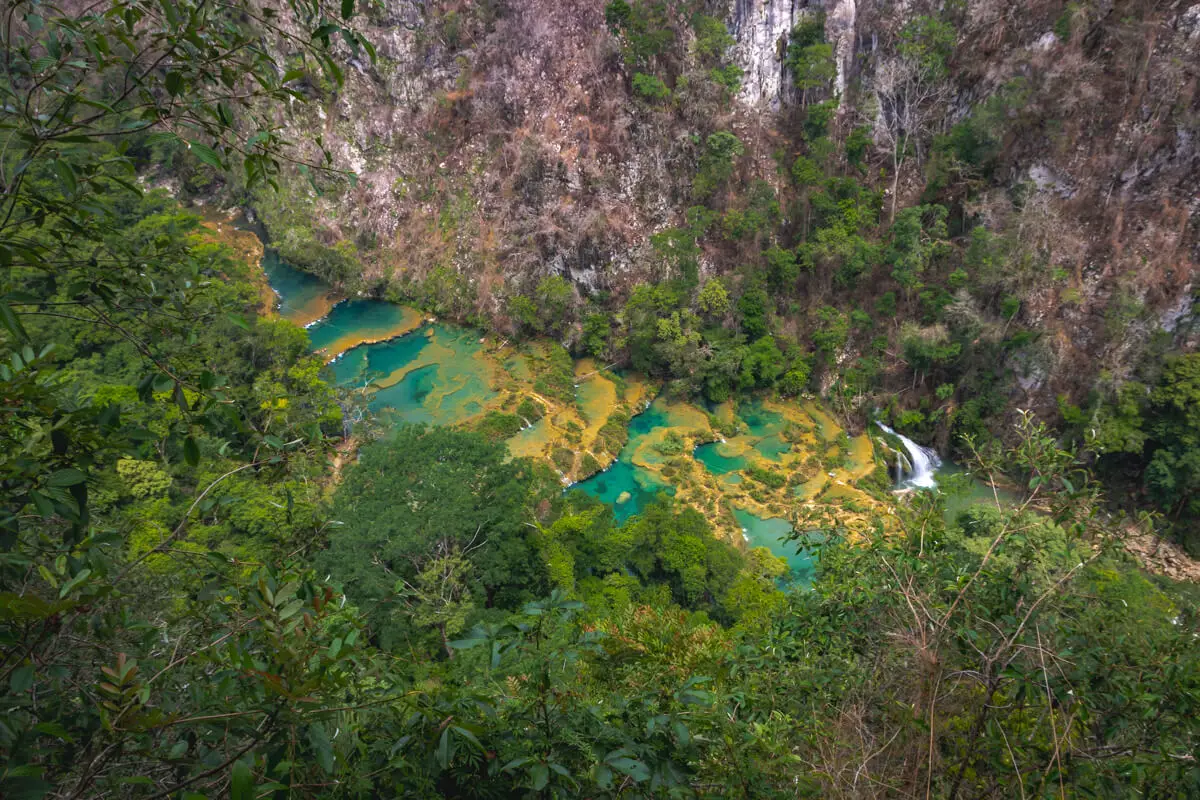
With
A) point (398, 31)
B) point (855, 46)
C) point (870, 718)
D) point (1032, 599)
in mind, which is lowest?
point (870, 718)

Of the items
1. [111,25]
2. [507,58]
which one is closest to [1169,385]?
[111,25]

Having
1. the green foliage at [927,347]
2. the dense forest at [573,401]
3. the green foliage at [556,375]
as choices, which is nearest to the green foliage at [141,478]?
the dense forest at [573,401]

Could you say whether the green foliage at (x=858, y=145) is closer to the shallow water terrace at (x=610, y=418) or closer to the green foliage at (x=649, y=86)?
the green foliage at (x=649, y=86)

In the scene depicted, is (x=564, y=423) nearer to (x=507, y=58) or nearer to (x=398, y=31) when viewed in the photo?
(x=507, y=58)

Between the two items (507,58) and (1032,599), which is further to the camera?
(507,58)

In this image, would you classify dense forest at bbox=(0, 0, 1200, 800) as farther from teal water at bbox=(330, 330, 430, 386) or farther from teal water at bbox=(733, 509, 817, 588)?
teal water at bbox=(330, 330, 430, 386)

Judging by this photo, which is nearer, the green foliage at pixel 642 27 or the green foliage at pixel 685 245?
the green foliage at pixel 685 245

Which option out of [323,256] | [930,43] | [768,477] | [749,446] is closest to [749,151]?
[930,43]
